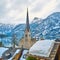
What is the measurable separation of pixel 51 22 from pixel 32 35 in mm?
5037

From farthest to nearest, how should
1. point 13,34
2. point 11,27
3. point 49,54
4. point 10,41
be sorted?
point 11,27, point 13,34, point 10,41, point 49,54

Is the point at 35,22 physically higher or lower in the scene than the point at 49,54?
higher

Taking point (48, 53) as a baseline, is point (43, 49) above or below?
above

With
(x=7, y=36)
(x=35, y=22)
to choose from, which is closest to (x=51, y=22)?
(x=35, y=22)

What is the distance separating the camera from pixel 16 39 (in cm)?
4325

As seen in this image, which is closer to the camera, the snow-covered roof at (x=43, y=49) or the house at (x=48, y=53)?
the house at (x=48, y=53)

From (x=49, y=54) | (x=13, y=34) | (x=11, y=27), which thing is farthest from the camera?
(x=11, y=27)

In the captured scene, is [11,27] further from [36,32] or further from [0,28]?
[36,32]

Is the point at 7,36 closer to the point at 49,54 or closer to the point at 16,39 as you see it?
the point at 16,39

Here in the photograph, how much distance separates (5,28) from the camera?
5041cm

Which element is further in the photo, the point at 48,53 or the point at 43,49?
the point at 43,49

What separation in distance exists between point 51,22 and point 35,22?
3.59m

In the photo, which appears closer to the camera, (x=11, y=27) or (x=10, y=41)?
(x=10, y=41)

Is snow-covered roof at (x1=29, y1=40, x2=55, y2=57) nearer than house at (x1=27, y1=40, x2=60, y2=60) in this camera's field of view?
No
